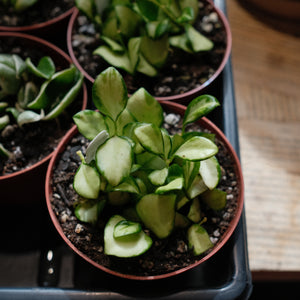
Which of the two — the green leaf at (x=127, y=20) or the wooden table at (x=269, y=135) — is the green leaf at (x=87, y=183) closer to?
the green leaf at (x=127, y=20)

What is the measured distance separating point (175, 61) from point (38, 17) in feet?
1.06

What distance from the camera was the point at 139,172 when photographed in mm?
585

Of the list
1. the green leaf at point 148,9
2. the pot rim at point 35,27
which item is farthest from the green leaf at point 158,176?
the pot rim at point 35,27

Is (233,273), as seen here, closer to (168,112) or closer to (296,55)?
(168,112)

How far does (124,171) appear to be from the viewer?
0.52 metres

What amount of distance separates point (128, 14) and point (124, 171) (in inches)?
13.7

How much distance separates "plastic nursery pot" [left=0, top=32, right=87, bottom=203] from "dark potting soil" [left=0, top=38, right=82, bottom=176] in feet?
0.08

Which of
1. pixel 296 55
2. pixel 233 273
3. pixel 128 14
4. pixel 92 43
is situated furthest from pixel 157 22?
pixel 296 55

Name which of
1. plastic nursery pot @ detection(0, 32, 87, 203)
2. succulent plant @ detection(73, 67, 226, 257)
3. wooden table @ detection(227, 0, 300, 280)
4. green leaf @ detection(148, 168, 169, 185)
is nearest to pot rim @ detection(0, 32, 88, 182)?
plastic nursery pot @ detection(0, 32, 87, 203)

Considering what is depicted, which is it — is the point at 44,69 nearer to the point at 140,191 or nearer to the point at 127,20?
the point at 127,20

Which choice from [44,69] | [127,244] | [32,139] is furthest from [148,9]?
[127,244]

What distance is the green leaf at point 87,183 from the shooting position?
1.82 ft

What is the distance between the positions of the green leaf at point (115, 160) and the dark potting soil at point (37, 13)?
0.48 m

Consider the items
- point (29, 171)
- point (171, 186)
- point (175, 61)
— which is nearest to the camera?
point (171, 186)
